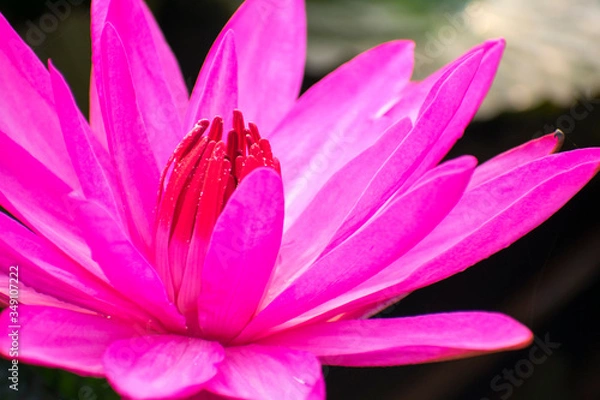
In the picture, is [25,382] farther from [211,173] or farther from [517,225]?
[517,225]

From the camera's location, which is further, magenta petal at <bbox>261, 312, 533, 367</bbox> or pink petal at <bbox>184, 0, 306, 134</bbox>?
pink petal at <bbox>184, 0, 306, 134</bbox>

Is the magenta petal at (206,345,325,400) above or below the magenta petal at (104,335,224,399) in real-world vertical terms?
below

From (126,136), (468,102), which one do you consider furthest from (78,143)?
(468,102)

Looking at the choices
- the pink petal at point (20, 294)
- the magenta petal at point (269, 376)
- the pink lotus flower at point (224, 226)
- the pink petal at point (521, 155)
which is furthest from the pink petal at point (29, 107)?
the pink petal at point (521, 155)

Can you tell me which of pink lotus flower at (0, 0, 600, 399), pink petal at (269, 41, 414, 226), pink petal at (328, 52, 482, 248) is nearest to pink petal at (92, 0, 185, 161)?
pink lotus flower at (0, 0, 600, 399)

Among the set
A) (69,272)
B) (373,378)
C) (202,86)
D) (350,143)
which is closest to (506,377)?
(373,378)

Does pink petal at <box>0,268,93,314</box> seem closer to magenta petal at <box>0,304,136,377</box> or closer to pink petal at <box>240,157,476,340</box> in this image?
magenta petal at <box>0,304,136,377</box>

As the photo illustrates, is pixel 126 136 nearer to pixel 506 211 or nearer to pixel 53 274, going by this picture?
pixel 53 274
